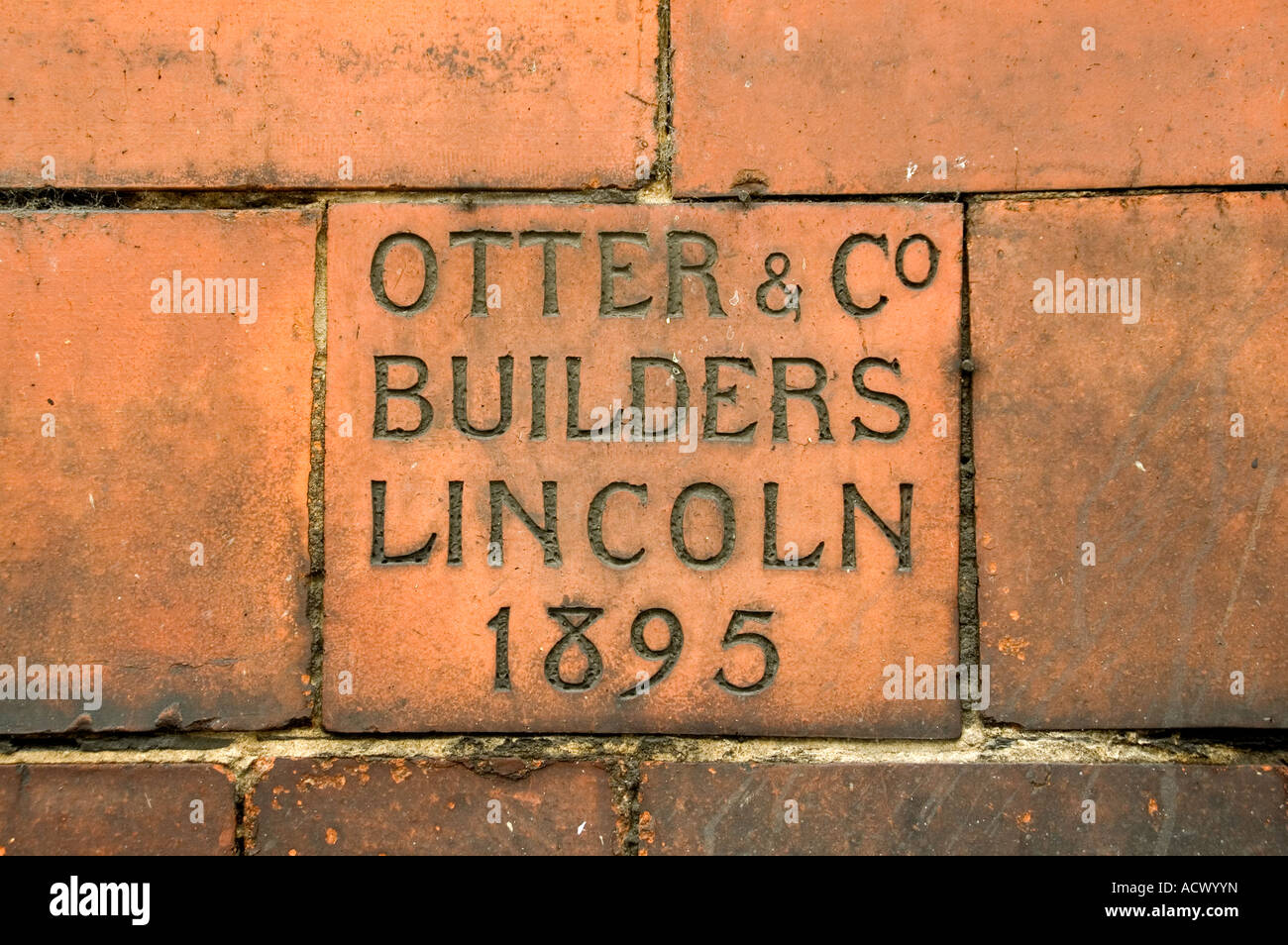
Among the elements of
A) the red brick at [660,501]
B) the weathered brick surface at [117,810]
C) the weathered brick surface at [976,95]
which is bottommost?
the weathered brick surface at [117,810]

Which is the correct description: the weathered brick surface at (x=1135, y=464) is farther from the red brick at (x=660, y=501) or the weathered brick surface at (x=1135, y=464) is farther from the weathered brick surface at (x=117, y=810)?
the weathered brick surface at (x=117, y=810)

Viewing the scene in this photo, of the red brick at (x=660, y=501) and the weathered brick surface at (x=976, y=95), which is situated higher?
the weathered brick surface at (x=976, y=95)

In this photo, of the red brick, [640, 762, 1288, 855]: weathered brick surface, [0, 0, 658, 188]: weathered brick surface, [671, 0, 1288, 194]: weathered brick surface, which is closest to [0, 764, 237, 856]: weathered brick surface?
the red brick

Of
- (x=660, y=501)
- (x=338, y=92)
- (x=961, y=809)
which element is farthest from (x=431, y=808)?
(x=338, y=92)

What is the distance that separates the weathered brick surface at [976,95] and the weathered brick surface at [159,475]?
811mm

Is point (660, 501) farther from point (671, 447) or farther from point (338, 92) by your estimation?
point (338, 92)

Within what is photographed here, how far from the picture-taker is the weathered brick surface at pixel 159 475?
168cm

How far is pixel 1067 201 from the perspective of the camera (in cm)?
167

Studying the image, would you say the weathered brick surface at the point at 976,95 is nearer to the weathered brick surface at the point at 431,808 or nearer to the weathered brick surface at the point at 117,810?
the weathered brick surface at the point at 431,808

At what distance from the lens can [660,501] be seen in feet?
5.48

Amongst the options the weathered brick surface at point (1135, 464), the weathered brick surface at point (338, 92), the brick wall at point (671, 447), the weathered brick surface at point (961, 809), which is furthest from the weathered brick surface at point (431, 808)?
the weathered brick surface at point (338, 92)

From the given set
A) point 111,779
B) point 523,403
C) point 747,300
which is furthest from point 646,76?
point 111,779

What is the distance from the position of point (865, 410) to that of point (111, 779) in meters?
1.51
